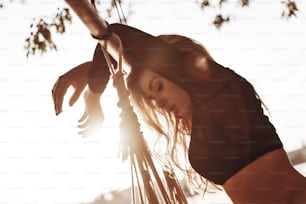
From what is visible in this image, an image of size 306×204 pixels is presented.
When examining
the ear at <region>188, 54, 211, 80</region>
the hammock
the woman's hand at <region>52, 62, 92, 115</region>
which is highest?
the woman's hand at <region>52, 62, 92, 115</region>

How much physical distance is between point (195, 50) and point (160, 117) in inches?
14.9

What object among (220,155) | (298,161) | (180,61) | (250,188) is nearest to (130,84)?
(180,61)

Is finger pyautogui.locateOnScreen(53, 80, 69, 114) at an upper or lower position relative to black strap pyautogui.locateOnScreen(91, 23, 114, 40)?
lower

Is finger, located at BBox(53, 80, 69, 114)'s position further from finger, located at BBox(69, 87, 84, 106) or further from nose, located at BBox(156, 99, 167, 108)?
nose, located at BBox(156, 99, 167, 108)

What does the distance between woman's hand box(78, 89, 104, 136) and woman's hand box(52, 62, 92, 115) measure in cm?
4

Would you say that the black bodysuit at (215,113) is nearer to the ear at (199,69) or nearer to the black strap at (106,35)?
the ear at (199,69)

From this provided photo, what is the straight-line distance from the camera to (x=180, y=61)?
56.0 inches

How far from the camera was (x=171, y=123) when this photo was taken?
68.1 inches

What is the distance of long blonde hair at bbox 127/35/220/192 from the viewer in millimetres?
1578

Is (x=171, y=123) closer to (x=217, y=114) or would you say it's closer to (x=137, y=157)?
(x=217, y=114)

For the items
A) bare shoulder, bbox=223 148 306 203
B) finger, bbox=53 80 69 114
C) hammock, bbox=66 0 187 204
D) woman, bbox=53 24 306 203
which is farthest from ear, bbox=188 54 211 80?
finger, bbox=53 80 69 114

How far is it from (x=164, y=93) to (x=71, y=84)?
0.40m

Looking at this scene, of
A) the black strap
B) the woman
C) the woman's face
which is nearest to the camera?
the black strap

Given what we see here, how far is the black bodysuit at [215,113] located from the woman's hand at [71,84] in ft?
0.81
